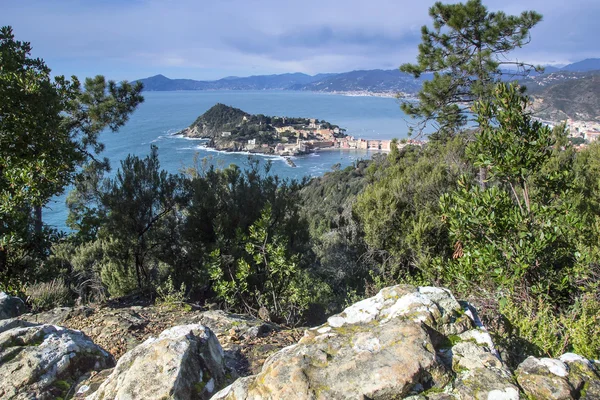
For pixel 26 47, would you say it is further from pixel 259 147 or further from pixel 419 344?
pixel 259 147

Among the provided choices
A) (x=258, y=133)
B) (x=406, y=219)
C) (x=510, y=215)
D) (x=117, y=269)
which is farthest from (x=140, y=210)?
(x=258, y=133)

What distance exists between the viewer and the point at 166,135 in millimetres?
62750

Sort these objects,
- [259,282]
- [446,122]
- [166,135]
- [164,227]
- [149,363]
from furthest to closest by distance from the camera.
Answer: [166,135] → [446,122] → [164,227] → [259,282] → [149,363]

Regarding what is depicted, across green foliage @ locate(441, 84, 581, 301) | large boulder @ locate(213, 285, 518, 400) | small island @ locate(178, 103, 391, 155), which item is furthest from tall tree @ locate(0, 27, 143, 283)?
small island @ locate(178, 103, 391, 155)

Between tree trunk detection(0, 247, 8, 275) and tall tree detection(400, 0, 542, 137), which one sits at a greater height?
tall tree detection(400, 0, 542, 137)

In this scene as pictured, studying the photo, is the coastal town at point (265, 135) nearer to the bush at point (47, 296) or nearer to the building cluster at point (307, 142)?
the building cluster at point (307, 142)

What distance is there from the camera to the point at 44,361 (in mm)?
2488

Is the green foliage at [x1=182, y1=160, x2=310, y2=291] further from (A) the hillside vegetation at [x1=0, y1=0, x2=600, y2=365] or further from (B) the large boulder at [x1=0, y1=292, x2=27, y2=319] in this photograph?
(B) the large boulder at [x1=0, y1=292, x2=27, y2=319]

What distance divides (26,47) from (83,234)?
415cm

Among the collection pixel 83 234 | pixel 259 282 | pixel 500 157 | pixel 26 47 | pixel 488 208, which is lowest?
pixel 259 282

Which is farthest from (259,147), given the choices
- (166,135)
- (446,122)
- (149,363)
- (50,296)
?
(149,363)

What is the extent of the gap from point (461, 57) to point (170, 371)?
10184 millimetres

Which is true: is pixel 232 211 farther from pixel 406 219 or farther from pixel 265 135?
pixel 265 135

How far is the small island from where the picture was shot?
63.3 m
